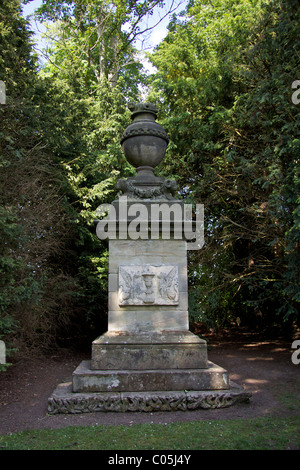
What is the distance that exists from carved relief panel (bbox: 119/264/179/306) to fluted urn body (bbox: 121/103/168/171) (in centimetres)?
179

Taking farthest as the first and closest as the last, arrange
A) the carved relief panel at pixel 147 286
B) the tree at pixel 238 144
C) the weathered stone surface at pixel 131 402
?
the tree at pixel 238 144 < the carved relief panel at pixel 147 286 < the weathered stone surface at pixel 131 402

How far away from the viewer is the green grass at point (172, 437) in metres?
3.53

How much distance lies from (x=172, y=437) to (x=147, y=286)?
206 cm

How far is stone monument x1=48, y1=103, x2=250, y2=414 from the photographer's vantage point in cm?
468

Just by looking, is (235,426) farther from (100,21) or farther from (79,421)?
(100,21)

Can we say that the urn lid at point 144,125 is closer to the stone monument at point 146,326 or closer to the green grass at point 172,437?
the stone monument at point 146,326

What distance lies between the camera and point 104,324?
957 centimetres

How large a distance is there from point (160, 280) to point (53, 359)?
14.8 feet

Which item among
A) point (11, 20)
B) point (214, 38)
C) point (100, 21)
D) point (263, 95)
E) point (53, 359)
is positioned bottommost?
point (53, 359)

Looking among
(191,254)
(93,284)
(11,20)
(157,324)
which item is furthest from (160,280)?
(11,20)

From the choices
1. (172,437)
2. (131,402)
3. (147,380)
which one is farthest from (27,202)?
(172,437)

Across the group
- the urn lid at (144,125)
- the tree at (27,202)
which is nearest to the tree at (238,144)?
the urn lid at (144,125)

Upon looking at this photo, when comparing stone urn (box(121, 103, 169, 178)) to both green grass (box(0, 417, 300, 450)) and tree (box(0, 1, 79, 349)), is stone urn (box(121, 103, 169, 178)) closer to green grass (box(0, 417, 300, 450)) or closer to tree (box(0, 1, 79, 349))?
tree (box(0, 1, 79, 349))

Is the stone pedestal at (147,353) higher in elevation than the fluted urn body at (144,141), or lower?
lower
